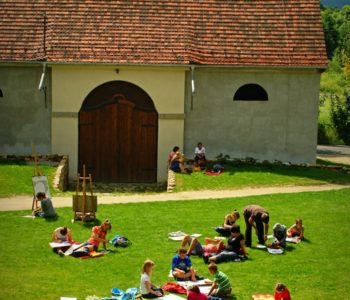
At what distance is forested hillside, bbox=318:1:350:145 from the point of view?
47.6 metres

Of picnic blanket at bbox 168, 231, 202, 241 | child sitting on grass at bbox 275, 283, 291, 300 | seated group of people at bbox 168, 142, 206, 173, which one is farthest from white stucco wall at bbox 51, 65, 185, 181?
child sitting on grass at bbox 275, 283, 291, 300

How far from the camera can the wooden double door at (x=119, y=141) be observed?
32.1 m

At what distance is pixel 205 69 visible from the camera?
32.5m

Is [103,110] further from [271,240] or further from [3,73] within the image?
[271,240]

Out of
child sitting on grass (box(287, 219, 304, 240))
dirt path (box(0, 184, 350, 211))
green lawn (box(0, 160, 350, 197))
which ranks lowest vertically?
child sitting on grass (box(287, 219, 304, 240))

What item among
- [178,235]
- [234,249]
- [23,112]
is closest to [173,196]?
[178,235]

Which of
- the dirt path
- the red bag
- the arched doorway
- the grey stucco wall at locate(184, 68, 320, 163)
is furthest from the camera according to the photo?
the grey stucco wall at locate(184, 68, 320, 163)

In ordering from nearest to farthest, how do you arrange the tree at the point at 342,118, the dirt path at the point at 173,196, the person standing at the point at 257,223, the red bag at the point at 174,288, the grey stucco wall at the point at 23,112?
1. the red bag at the point at 174,288
2. the person standing at the point at 257,223
3. the dirt path at the point at 173,196
4. the grey stucco wall at the point at 23,112
5. the tree at the point at 342,118

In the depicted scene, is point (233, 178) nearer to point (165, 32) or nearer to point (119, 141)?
point (119, 141)

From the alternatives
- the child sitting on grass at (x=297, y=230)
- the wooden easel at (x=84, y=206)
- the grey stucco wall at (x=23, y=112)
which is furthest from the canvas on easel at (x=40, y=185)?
the grey stucco wall at (x=23, y=112)

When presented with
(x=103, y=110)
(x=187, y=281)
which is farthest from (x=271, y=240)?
(x=103, y=110)

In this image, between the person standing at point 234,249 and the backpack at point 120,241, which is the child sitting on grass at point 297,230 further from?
the backpack at point 120,241

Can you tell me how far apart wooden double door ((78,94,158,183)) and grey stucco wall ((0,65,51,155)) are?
1646 mm

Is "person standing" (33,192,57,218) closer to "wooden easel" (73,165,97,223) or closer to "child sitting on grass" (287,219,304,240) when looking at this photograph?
"wooden easel" (73,165,97,223)
